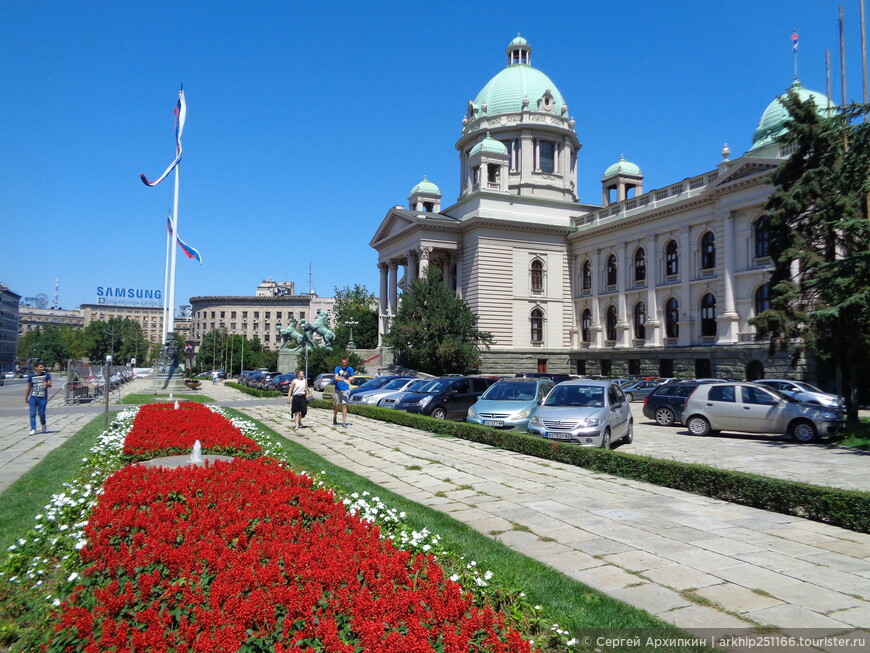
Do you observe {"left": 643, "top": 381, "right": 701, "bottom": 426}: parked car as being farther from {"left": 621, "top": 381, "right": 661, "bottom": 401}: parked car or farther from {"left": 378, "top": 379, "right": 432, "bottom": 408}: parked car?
{"left": 621, "top": 381, "right": 661, "bottom": 401}: parked car

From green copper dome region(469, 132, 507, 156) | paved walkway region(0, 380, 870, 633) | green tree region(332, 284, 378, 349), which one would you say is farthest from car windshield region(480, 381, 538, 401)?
green tree region(332, 284, 378, 349)

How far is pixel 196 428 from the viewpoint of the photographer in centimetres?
1202

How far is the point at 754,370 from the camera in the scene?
1412 inches

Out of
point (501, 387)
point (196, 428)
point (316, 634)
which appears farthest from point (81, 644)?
point (501, 387)

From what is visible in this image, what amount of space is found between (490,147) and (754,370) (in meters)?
29.7

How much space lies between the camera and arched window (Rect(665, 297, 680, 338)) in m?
43.2

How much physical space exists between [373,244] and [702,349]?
3530 cm

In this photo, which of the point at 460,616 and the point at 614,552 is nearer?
the point at 460,616

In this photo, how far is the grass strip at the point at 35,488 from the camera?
706 cm

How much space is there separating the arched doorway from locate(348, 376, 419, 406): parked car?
20.9 m

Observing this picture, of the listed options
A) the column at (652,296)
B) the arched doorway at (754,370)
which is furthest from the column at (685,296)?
the arched doorway at (754,370)

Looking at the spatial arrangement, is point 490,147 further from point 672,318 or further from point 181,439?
point 181,439

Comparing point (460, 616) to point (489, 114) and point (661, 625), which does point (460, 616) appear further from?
point (489, 114)

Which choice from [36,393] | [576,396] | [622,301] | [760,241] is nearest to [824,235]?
[576,396]
